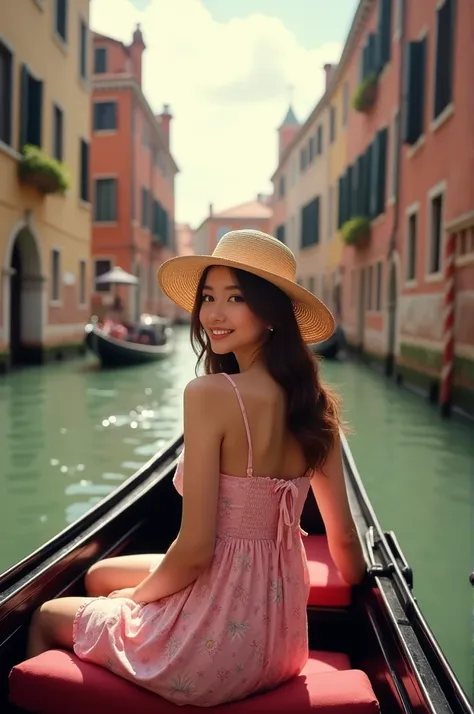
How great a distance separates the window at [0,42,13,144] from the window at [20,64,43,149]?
1.27ft

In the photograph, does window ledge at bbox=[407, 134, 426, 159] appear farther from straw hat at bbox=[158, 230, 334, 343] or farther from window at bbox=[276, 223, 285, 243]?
window at bbox=[276, 223, 285, 243]

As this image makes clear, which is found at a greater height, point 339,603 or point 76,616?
point 76,616

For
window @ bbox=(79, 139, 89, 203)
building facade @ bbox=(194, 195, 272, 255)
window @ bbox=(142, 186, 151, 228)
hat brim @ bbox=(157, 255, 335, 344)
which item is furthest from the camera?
building facade @ bbox=(194, 195, 272, 255)

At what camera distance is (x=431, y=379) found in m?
8.88

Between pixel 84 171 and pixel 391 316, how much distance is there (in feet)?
21.9

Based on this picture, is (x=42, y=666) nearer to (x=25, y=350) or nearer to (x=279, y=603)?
(x=279, y=603)

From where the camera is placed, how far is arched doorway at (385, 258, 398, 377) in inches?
474

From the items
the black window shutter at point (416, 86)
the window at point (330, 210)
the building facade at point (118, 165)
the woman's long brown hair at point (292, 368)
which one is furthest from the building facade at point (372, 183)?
the woman's long brown hair at point (292, 368)

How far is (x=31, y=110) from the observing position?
11.4 metres

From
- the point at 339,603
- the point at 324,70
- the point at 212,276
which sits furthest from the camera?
the point at 324,70

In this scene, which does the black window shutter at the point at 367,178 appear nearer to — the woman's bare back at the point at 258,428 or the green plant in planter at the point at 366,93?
the green plant in planter at the point at 366,93

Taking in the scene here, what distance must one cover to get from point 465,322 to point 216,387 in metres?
6.36

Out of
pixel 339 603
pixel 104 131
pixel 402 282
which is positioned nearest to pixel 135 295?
pixel 104 131

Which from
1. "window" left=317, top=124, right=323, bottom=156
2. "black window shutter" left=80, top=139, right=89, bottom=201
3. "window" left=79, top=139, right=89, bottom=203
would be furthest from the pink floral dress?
"window" left=317, top=124, right=323, bottom=156
